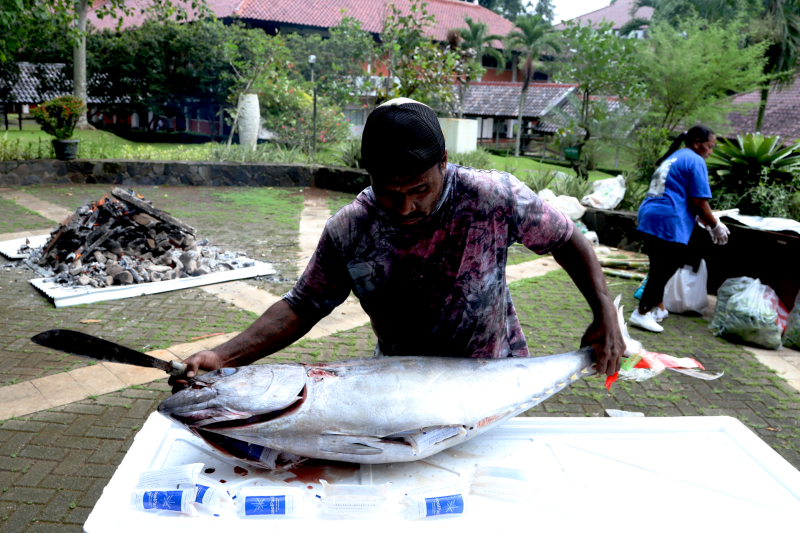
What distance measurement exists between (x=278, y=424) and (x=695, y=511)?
1.18m

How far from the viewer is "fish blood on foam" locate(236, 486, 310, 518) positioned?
58.4 inches

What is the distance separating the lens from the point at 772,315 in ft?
16.7

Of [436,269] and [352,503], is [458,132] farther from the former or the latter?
[352,503]

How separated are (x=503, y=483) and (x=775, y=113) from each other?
89.2 feet

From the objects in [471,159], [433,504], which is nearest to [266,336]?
[433,504]

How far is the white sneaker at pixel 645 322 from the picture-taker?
5461 millimetres

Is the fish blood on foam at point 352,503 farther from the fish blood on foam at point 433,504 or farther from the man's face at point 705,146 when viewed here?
the man's face at point 705,146

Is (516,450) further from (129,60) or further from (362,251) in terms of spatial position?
(129,60)

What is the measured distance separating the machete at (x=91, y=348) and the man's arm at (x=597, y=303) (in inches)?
52.6

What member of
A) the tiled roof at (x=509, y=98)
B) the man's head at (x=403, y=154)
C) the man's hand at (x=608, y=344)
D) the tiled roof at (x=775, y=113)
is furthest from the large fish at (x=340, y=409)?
the tiled roof at (x=509, y=98)

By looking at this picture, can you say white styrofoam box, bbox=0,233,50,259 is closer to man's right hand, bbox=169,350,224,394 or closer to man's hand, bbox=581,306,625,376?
man's right hand, bbox=169,350,224,394

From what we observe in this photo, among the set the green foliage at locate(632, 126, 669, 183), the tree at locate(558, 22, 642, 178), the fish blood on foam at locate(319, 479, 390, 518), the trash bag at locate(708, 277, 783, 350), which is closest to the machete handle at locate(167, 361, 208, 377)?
the fish blood on foam at locate(319, 479, 390, 518)

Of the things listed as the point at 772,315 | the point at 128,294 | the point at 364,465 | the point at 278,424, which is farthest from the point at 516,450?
the point at 128,294

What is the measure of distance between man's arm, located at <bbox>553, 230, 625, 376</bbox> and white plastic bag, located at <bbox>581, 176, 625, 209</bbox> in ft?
26.2
